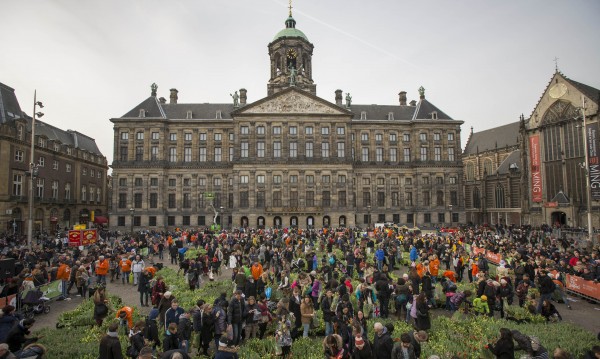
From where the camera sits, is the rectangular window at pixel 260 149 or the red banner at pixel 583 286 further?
the rectangular window at pixel 260 149

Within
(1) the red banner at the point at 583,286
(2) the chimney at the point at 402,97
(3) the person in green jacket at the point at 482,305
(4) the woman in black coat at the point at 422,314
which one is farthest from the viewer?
(2) the chimney at the point at 402,97

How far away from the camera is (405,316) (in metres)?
13.5

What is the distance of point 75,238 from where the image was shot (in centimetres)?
2856

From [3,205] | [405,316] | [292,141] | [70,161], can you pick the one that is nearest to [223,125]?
[292,141]

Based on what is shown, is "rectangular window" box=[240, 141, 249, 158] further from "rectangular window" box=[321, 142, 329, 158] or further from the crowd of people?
the crowd of people

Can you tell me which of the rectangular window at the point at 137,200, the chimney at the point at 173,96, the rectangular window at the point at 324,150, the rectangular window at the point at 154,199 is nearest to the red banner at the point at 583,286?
the rectangular window at the point at 324,150

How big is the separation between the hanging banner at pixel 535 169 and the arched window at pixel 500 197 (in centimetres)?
1206

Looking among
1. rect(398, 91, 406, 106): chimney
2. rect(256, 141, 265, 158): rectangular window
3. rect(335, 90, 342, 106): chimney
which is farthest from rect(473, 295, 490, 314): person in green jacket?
rect(398, 91, 406, 106): chimney

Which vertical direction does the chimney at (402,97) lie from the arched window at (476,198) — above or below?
above

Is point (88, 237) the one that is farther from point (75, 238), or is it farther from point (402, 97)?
point (402, 97)

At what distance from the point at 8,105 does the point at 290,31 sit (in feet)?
142

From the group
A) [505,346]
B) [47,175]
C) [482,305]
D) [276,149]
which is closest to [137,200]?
[47,175]

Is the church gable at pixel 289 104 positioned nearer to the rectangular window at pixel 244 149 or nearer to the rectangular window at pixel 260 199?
the rectangular window at pixel 244 149

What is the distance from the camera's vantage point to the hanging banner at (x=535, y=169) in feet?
162
